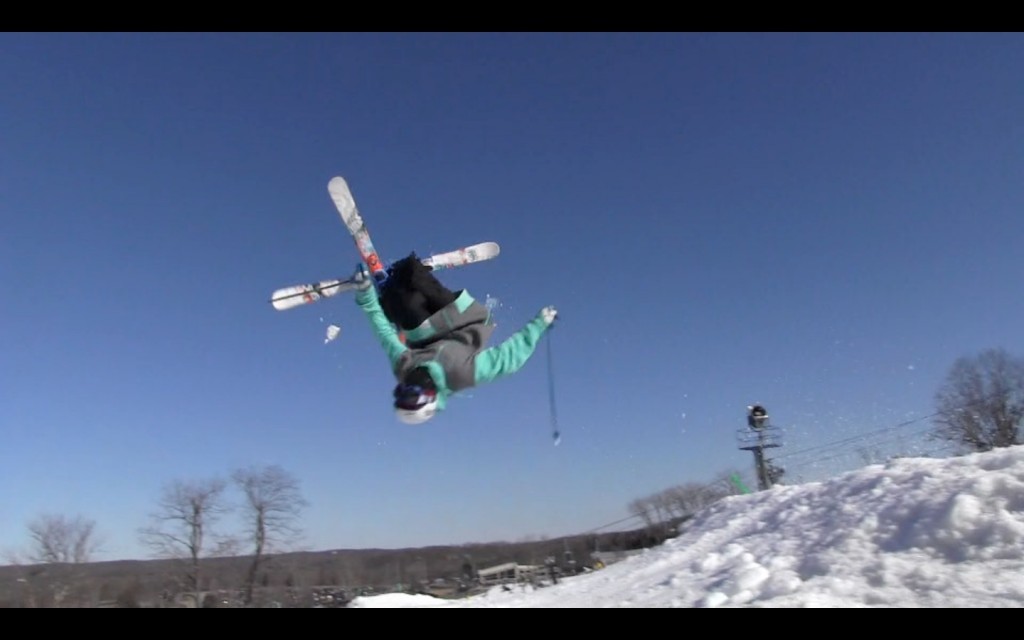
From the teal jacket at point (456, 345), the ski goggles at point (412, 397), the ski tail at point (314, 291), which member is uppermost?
the ski tail at point (314, 291)

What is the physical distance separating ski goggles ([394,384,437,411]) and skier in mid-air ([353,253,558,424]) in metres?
0.15

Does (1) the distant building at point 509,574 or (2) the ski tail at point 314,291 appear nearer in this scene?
(2) the ski tail at point 314,291

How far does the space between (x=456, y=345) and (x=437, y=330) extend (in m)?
0.28

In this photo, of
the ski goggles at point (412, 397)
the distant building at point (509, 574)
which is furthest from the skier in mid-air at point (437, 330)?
the distant building at point (509, 574)

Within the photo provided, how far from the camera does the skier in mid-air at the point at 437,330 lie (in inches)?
243

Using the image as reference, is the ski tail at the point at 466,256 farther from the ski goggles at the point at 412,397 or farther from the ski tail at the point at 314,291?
the ski goggles at the point at 412,397

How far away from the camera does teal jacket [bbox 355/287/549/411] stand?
6160 millimetres

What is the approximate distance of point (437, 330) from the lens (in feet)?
20.9

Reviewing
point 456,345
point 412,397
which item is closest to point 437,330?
point 456,345

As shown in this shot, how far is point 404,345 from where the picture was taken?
658 centimetres

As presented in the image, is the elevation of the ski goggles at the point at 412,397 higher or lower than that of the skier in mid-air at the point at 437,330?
lower

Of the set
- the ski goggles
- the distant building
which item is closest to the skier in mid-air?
the ski goggles
